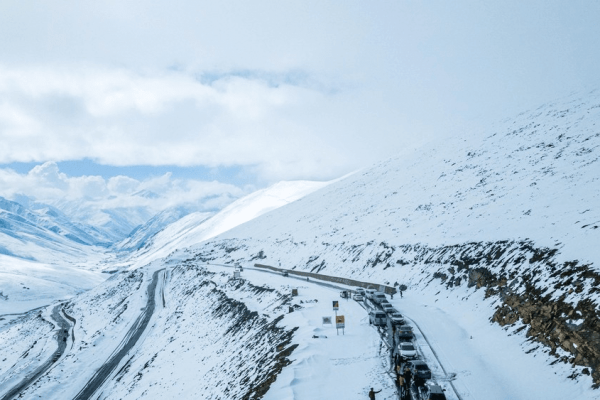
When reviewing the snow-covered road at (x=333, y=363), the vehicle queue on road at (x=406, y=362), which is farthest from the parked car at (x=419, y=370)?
the snow-covered road at (x=333, y=363)

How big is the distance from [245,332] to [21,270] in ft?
646

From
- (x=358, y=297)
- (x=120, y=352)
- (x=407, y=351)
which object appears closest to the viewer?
(x=407, y=351)

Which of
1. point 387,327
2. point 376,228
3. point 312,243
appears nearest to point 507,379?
point 387,327

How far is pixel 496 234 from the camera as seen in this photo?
35844 millimetres

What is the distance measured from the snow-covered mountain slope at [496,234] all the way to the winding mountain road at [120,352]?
27.9 metres

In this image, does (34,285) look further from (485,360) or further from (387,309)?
(485,360)

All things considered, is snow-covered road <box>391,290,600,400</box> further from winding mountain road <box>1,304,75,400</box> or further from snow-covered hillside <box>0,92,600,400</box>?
winding mountain road <box>1,304,75,400</box>

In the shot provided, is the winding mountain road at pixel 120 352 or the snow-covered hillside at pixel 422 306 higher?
the snow-covered hillside at pixel 422 306

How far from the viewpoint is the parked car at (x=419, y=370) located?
1694cm

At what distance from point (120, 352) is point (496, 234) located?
44.4 metres

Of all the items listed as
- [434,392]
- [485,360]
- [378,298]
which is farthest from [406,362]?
[378,298]

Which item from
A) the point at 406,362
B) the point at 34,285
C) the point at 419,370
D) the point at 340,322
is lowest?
the point at 34,285

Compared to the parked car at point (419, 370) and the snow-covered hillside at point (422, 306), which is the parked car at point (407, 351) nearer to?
the snow-covered hillside at point (422, 306)

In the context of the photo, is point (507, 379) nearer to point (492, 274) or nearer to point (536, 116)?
point (492, 274)
